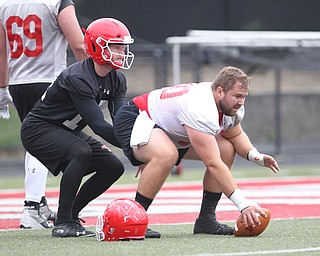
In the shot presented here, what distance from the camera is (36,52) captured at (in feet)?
25.0

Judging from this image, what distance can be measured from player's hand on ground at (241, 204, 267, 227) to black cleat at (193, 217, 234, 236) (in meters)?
0.48

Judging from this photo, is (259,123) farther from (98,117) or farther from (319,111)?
(98,117)

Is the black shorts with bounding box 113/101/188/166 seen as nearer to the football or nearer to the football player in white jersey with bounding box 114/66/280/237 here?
the football player in white jersey with bounding box 114/66/280/237

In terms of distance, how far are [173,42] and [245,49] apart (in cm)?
291

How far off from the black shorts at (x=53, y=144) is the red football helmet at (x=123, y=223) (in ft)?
2.04

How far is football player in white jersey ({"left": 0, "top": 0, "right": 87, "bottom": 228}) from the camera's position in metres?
7.52

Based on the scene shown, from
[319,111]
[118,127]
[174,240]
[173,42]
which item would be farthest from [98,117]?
[319,111]

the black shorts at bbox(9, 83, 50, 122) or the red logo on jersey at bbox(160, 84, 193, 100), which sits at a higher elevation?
the red logo on jersey at bbox(160, 84, 193, 100)

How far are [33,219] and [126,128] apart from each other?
1.34 m

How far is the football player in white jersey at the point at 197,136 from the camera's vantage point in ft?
20.2

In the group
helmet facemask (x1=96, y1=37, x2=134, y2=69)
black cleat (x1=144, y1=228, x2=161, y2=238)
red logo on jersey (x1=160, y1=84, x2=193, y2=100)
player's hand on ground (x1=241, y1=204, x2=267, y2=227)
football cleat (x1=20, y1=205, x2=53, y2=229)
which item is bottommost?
football cleat (x1=20, y1=205, x2=53, y2=229)

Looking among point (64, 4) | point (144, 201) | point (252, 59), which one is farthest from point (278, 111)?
point (144, 201)

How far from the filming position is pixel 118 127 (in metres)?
6.61

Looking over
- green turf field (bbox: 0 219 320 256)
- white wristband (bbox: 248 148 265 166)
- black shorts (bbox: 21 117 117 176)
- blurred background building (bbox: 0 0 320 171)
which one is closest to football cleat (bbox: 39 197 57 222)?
green turf field (bbox: 0 219 320 256)
